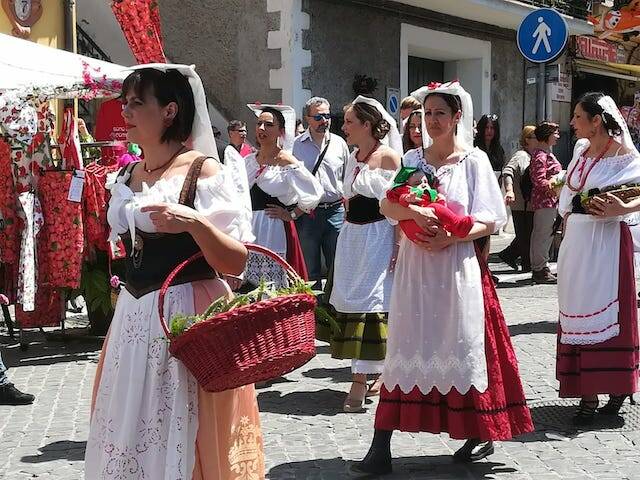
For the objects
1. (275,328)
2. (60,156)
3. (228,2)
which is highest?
(228,2)

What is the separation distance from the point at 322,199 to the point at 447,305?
4752 mm

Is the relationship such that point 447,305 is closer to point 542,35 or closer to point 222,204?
point 222,204

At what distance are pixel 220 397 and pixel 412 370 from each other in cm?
158

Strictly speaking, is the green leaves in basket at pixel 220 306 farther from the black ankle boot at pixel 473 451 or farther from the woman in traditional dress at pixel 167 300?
the black ankle boot at pixel 473 451

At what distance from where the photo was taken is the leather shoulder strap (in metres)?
3.39

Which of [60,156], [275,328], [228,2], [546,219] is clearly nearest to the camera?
[275,328]

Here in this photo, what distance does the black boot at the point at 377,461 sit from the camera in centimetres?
485

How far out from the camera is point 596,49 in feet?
71.2

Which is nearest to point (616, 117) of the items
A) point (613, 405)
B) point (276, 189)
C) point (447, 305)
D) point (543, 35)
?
point (613, 405)

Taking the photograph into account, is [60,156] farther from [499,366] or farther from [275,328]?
[275,328]

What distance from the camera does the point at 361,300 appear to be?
6316 mm

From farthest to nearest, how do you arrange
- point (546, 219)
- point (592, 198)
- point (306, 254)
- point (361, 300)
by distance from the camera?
point (546, 219)
point (306, 254)
point (361, 300)
point (592, 198)

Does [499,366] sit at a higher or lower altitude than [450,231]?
lower

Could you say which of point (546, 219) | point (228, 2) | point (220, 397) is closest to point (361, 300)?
point (220, 397)
